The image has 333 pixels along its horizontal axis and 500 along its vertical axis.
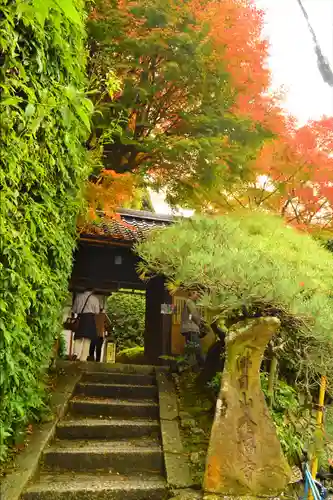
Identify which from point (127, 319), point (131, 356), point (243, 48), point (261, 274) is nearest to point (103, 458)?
point (261, 274)

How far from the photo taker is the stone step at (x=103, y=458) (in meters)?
5.33

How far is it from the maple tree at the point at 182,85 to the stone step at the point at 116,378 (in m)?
4.18

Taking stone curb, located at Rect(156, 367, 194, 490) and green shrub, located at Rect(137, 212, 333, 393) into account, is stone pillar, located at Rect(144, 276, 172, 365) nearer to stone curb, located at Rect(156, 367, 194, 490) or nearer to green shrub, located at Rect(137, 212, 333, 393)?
stone curb, located at Rect(156, 367, 194, 490)

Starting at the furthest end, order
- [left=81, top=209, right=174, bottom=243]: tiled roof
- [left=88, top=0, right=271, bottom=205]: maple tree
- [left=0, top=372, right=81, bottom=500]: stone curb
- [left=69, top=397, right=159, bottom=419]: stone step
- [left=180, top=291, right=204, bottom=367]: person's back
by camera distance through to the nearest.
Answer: [left=81, top=209, right=174, bottom=243]: tiled roof, [left=180, top=291, right=204, bottom=367]: person's back, [left=88, top=0, right=271, bottom=205]: maple tree, [left=69, top=397, right=159, bottom=419]: stone step, [left=0, top=372, right=81, bottom=500]: stone curb

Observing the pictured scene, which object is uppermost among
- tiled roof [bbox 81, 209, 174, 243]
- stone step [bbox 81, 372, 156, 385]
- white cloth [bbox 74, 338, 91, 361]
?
tiled roof [bbox 81, 209, 174, 243]

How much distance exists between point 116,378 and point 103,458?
8.29 feet

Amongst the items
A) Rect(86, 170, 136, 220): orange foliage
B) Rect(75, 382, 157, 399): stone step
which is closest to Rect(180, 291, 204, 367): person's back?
Rect(75, 382, 157, 399): stone step

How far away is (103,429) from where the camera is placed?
616 centimetres

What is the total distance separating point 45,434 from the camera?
554 centimetres

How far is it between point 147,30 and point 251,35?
2276 mm

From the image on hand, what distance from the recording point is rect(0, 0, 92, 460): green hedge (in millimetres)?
2998

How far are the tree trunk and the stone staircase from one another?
804 millimetres

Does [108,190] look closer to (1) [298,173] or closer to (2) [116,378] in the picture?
(2) [116,378]

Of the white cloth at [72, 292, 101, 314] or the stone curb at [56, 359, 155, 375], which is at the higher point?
the white cloth at [72, 292, 101, 314]
